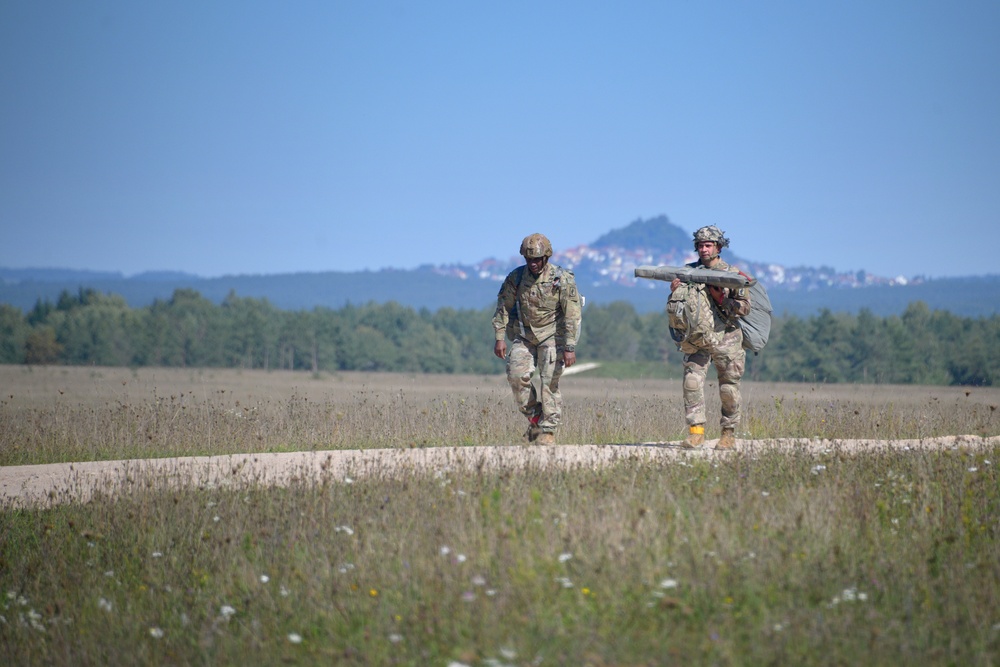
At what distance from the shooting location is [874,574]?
7.56m

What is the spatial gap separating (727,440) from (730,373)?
0.78 m

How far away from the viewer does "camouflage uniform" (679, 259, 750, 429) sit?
40.7ft

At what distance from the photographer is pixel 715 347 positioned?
12477 millimetres

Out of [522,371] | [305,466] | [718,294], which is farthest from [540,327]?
[305,466]

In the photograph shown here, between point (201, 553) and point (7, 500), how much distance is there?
10.6 feet

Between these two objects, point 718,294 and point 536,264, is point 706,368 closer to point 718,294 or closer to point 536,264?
point 718,294

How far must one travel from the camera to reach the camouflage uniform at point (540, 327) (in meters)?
13.4

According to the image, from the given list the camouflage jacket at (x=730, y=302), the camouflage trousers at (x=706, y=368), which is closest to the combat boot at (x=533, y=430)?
the camouflage trousers at (x=706, y=368)

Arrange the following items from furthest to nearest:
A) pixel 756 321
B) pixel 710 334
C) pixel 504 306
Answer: pixel 504 306 → pixel 756 321 → pixel 710 334

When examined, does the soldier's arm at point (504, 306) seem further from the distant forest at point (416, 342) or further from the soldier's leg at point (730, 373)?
the distant forest at point (416, 342)

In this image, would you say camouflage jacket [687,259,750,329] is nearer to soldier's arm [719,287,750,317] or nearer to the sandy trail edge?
soldier's arm [719,287,750,317]

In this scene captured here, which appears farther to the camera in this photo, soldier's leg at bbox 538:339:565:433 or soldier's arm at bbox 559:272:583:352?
soldier's leg at bbox 538:339:565:433

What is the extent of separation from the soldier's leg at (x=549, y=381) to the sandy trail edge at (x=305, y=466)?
412mm

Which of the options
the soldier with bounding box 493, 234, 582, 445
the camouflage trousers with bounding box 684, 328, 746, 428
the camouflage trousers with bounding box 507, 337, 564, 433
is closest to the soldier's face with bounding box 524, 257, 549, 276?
the soldier with bounding box 493, 234, 582, 445
